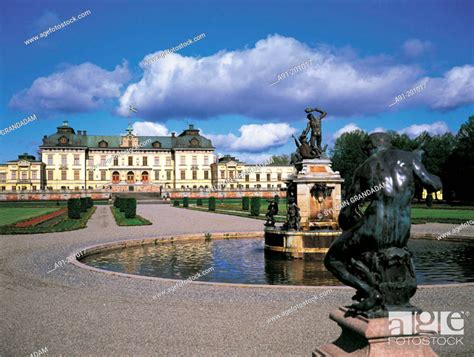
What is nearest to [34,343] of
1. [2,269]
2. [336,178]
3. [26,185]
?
[2,269]

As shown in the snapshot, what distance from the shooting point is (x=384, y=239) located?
3781 millimetres

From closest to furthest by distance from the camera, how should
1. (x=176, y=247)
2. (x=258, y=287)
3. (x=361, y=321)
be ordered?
(x=361, y=321) → (x=258, y=287) → (x=176, y=247)

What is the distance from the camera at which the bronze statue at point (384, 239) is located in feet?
12.3

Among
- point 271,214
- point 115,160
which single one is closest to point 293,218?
point 271,214

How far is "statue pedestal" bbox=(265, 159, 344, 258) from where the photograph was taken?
13.4 meters

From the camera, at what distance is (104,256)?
1438 centimetres

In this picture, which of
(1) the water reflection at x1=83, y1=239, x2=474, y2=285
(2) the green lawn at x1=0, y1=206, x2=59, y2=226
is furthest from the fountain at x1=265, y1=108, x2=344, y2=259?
(2) the green lawn at x1=0, y1=206, x2=59, y2=226

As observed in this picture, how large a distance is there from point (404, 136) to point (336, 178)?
58533 mm

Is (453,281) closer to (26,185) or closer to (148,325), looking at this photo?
(148,325)

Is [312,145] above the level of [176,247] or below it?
above

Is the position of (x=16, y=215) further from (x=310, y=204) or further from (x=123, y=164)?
(x=123, y=164)

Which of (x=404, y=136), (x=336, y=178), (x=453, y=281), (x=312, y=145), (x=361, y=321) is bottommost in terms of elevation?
(x=453, y=281)

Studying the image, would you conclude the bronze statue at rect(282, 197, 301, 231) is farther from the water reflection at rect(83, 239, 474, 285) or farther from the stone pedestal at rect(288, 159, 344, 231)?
the water reflection at rect(83, 239, 474, 285)

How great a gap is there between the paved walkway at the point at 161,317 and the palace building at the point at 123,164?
74.3 metres
